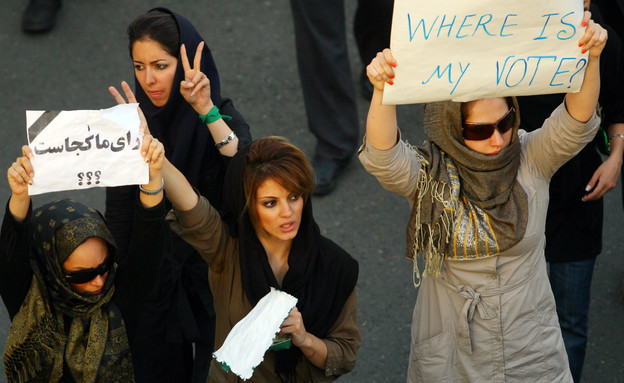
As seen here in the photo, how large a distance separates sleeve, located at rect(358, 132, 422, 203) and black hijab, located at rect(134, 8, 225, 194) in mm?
930

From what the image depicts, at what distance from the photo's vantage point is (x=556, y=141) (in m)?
2.99

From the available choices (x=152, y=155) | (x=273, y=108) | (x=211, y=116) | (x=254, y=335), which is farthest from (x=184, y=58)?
(x=273, y=108)

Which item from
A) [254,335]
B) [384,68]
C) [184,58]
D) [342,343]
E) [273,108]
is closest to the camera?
[384,68]

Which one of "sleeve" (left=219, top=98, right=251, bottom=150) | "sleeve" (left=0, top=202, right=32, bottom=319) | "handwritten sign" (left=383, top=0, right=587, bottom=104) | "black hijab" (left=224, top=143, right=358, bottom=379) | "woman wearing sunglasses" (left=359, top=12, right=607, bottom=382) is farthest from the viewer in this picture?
"sleeve" (left=219, top=98, right=251, bottom=150)

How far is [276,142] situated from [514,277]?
3.18 ft

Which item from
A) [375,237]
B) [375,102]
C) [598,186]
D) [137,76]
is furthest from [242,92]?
[375,102]

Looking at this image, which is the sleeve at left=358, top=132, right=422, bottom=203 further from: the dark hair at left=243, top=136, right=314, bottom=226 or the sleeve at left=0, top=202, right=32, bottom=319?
the sleeve at left=0, top=202, right=32, bottom=319

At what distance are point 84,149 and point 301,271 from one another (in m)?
0.85

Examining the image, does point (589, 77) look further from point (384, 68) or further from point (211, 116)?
point (211, 116)

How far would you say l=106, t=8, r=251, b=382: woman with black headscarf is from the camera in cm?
355

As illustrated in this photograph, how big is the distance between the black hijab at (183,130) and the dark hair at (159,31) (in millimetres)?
26

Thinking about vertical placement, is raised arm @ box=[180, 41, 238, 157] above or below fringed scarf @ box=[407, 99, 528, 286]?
above

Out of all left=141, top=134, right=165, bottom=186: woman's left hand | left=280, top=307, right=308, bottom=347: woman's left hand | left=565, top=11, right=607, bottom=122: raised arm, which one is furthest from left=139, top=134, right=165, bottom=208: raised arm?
left=565, top=11, right=607, bottom=122: raised arm

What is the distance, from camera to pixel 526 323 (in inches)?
123
